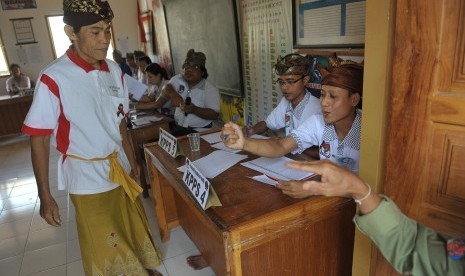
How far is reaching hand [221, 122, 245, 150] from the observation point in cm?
152

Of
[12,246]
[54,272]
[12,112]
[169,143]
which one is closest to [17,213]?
[12,246]

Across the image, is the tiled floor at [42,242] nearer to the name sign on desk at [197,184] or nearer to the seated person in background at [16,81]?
the name sign on desk at [197,184]

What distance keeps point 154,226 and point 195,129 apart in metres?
1.03

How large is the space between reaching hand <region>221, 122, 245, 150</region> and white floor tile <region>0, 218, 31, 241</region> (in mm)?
2281

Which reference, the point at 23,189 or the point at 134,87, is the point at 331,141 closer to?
the point at 134,87

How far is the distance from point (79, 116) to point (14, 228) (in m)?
2.01

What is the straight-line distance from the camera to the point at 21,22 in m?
6.71

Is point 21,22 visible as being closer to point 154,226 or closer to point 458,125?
point 154,226

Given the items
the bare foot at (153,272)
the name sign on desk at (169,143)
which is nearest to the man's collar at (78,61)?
the name sign on desk at (169,143)

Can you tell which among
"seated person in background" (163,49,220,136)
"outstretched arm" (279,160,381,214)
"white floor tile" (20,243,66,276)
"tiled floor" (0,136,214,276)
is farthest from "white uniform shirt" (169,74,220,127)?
"outstretched arm" (279,160,381,214)

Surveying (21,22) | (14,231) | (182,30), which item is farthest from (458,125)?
(21,22)

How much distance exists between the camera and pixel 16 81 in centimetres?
649

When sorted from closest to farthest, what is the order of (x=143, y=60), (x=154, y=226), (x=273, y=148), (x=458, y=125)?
(x=458, y=125) → (x=273, y=148) → (x=154, y=226) → (x=143, y=60)

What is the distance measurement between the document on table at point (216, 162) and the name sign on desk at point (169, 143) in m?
0.18
